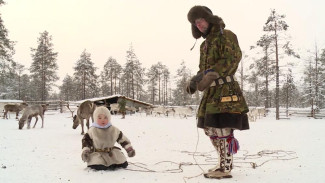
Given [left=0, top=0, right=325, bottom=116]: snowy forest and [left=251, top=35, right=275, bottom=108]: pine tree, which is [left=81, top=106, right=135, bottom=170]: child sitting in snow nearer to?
[left=0, top=0, right=325, bottom=116]: snowy forest

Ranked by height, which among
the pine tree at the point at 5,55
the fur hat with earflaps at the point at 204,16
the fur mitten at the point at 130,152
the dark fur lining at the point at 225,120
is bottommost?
the fur mitten at the point at 130,152

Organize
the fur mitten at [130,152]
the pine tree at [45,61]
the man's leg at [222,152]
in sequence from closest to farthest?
the man's leg at [222,152] → the fur mitten at [130,152] → the pine tree at [45,61]

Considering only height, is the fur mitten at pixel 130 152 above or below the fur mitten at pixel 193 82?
below

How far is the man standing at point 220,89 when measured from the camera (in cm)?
361

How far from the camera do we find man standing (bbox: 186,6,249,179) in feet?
11.8

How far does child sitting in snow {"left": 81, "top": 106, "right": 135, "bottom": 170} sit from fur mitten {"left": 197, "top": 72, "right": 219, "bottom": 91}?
1.68m

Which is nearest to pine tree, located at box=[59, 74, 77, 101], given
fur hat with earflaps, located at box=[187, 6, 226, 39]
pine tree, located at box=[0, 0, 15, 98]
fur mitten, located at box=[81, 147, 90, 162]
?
pine tree, located at box=[0, 0, 15, 98]

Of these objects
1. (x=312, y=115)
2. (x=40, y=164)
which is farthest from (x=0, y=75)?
(x=312, y=115)

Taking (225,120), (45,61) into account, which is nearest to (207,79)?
(225,120)

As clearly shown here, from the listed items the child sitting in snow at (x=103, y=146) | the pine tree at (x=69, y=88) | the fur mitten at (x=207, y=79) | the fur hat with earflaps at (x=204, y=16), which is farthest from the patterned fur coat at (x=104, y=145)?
the pine tree at (x=69, y=88)

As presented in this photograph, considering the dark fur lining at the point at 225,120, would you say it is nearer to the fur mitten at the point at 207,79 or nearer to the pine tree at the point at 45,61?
the fur mitten at the point at 207,79

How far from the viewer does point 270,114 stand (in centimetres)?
3656

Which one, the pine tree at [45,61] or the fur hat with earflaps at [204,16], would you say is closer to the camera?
the fur hat with earflaps at [204,16]

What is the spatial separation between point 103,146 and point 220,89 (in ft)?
6.99
